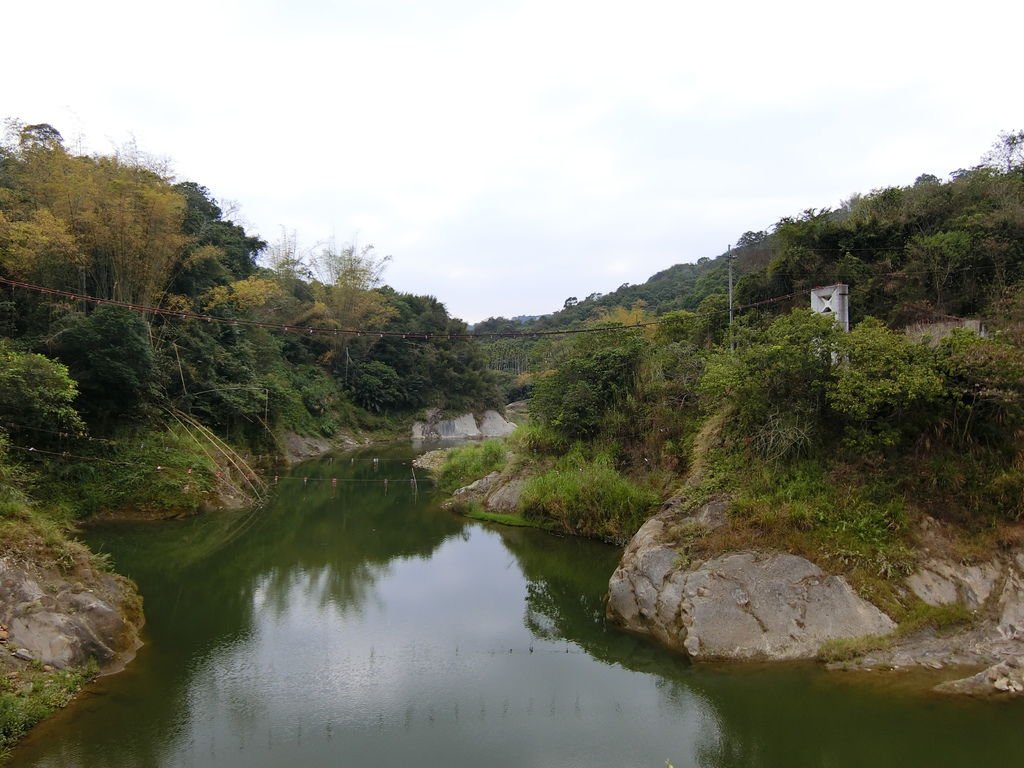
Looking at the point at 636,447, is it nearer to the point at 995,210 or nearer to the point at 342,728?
the point at 342,728

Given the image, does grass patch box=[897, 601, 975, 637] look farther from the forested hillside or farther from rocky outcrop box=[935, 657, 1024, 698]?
rocky outcrop box=[935, 657, 1024, 698]

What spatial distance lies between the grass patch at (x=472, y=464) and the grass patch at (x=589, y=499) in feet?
13.9

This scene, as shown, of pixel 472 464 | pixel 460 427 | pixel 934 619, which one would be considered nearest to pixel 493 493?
pixel 472 464

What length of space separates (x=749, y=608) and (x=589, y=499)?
632 cm

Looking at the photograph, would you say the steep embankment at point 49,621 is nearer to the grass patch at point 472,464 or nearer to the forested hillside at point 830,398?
the forested hillside at point 830,398

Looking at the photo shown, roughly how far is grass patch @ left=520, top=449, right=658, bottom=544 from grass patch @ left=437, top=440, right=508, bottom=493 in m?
4.24

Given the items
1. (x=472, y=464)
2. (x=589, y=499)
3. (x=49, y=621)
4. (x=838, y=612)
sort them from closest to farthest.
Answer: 1. (x=49, y=621)
2. (x=838, y=612)
3. (x=589, y=499)
4. (x=472, y=464)

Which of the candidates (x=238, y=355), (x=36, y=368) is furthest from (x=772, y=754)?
(x=238, y=355)

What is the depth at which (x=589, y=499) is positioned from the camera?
1460cm

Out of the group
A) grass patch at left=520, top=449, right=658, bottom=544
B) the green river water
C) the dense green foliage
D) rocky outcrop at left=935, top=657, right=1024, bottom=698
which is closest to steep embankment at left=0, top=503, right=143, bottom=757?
the green river water

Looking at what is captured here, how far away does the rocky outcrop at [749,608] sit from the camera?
8.16m

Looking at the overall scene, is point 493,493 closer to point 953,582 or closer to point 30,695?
point 953,582

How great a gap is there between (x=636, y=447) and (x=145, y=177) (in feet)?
51.6

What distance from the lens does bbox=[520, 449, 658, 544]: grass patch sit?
14.0 m
